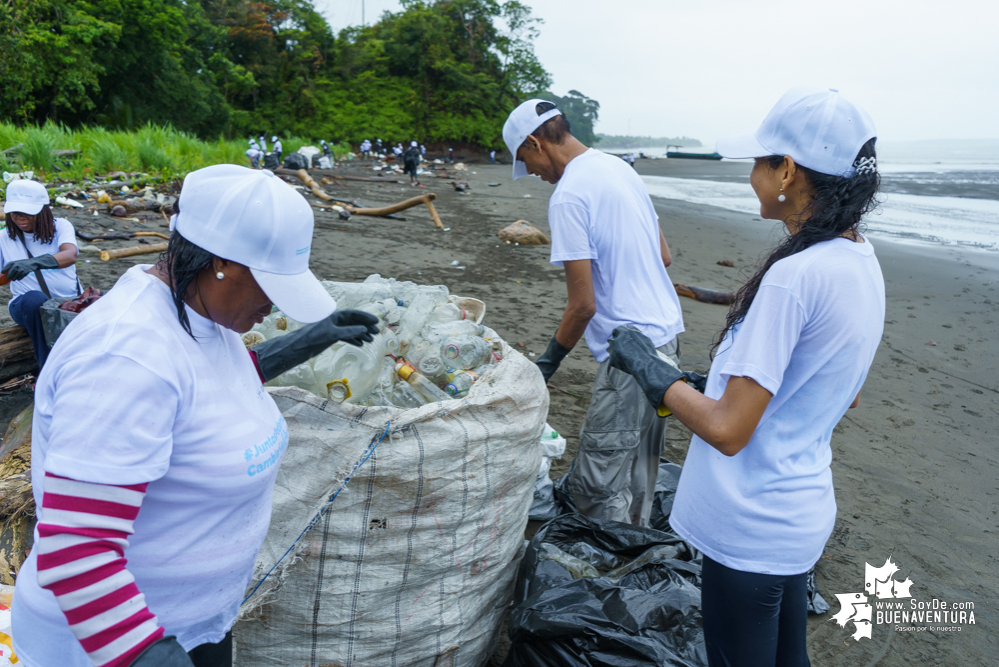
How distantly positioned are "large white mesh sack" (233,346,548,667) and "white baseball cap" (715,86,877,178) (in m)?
0.95

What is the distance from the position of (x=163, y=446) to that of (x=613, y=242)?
1685 mm

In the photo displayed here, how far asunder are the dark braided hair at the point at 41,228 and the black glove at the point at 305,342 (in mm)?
3131

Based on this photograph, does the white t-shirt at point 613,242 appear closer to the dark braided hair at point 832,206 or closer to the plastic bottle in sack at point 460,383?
the plastic bottle in sack at point 460,383

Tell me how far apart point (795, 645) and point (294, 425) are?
4.48 feet

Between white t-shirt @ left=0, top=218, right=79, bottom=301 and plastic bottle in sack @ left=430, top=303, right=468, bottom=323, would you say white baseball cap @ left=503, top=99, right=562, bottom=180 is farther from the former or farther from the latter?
white t-shirt @ left=0, top=218, right=79, bottom=301

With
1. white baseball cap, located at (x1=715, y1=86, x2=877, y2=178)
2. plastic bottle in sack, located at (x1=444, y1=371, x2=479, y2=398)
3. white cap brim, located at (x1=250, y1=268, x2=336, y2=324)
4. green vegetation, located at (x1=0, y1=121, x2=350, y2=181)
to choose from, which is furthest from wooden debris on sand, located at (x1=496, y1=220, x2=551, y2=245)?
white cap brim, located at (x1=250, y1=268, x2=336, y2=324)

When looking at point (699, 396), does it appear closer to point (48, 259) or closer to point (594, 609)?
point (594, 609)

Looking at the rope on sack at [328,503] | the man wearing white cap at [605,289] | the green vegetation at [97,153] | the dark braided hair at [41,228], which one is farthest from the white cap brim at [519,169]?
the green vegetation at [97,153]

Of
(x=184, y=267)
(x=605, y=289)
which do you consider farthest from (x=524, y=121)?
(x=184, y=267)

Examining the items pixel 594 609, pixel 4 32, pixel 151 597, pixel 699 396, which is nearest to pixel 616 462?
pixel 594 609

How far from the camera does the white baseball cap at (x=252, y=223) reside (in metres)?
0.92

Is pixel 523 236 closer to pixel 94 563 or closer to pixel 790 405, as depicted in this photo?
pixel 790 405

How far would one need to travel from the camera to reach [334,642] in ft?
5.32

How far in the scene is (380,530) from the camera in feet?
5.15
